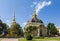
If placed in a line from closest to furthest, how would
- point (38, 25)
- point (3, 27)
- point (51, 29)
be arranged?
point (3, 27), point (38, 25), point (51, 29)

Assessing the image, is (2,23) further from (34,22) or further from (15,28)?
(34,22)

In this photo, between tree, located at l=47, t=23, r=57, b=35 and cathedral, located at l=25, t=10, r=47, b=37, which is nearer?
cathedral, located at l=25, t=10, r=47, b=37

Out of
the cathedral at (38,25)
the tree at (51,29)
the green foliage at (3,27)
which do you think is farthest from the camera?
the tree at (51,29)

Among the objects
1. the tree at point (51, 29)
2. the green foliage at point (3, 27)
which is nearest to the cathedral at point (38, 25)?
the tree at point (51, 29)

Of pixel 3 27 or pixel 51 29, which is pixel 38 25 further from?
pixel 3 27

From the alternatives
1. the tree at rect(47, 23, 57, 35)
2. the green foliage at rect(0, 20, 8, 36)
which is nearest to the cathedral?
the tree at rect(47, 23, 57, 35)

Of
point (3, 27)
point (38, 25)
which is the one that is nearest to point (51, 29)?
point (38, 25)

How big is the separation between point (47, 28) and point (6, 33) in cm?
1970

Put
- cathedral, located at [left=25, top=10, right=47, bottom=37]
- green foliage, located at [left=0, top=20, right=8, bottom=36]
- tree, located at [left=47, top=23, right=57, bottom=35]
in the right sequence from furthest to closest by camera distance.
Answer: tree, located at [left=47, top=23, right=57, bottom=35] < cathedral, located at [left=25, top=10, right=47, bottom=37] < green foliage, located at [left=0, top=20, right=8, bottom=36]

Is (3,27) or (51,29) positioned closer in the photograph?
(3,27)

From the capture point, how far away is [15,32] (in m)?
54.1

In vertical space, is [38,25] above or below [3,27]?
above

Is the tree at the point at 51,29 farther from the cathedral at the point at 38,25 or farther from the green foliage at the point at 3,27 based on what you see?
the green foliage at the point at 3,27

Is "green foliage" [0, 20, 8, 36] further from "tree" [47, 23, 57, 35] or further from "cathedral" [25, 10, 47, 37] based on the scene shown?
"tree" [47, 23, 57, 35]
